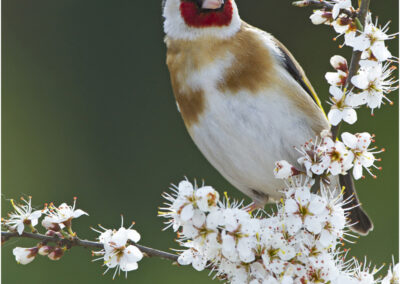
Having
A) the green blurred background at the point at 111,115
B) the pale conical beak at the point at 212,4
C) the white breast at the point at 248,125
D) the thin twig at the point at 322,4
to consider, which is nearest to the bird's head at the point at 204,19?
the pale conical beak at the point at 212,4

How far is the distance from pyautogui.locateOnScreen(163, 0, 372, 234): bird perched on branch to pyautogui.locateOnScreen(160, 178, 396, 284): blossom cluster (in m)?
0.55

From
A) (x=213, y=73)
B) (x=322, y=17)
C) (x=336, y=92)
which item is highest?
(x=322, y=17)

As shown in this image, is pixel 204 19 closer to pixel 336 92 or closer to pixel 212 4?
pixel 212 4

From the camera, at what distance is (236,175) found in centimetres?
230

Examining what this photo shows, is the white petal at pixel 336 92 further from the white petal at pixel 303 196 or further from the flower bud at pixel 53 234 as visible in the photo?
the flower bud at pixel 53 234

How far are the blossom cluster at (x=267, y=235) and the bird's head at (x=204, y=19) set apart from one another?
29.0 inches

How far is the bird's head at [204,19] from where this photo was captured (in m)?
2.14

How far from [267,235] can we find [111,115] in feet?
9.90

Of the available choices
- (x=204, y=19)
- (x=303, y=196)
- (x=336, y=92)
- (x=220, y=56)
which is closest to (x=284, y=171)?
(x=303, y=196)

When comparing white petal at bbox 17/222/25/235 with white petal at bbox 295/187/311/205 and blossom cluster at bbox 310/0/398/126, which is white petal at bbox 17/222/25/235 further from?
blossom cluster at bbox 310/0/398/126

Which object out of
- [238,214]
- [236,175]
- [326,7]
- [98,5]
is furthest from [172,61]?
[98,5]

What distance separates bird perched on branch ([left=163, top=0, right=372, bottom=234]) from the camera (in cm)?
208

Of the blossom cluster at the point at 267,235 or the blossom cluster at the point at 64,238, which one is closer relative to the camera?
the blossom cluster at the point at 267,235

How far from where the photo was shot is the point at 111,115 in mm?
4430
